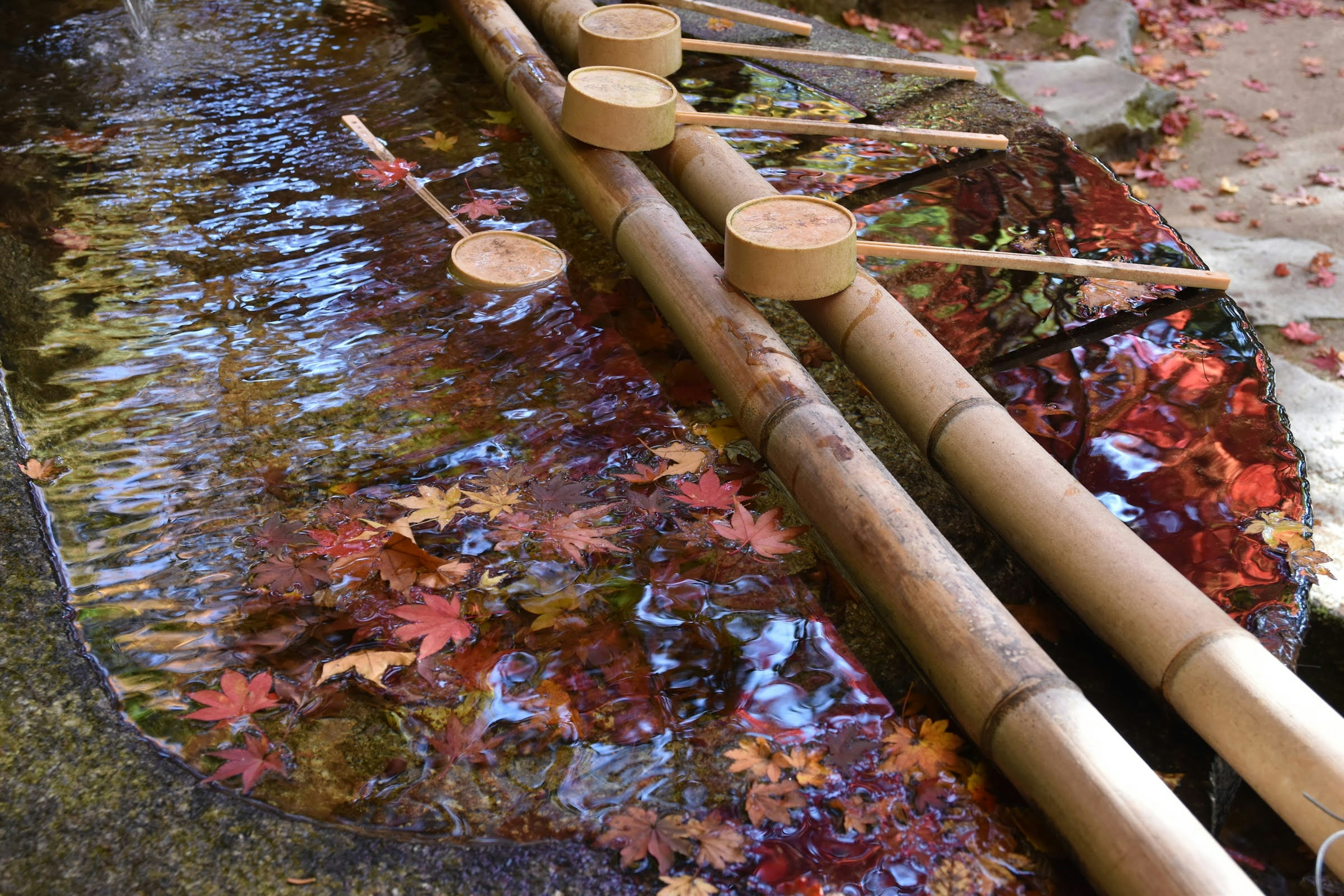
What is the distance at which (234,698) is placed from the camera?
7.02 ft

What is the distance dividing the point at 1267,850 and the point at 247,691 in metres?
2.23

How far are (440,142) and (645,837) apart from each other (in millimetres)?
3424

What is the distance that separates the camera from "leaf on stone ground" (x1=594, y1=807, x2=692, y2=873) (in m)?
1.89

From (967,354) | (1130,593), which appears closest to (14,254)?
(967,354)

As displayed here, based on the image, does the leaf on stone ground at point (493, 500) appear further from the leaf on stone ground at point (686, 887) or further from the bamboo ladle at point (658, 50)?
the bamboo ladle at point (658, 50)

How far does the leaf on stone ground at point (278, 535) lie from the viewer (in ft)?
8.22

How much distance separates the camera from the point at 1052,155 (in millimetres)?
4137

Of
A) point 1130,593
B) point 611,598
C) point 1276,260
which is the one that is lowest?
point 1276,260

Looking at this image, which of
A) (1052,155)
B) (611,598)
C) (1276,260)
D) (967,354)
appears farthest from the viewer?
(1276,260)

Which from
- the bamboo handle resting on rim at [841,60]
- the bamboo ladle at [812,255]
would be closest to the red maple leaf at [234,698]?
the bamboo ladle at [812,255]

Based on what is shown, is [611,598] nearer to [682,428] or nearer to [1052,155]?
[682,428]

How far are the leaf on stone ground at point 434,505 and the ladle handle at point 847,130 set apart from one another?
6.36 feet

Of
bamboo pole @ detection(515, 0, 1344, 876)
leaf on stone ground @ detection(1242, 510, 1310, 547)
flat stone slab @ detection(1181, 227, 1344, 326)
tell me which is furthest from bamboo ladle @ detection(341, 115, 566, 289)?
flat stone slab @ detection(1181, 227, 1344, 326)

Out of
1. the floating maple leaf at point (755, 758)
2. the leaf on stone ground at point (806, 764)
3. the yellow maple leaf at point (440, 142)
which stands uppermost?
the yellow maple leaf at point (440, 142)
